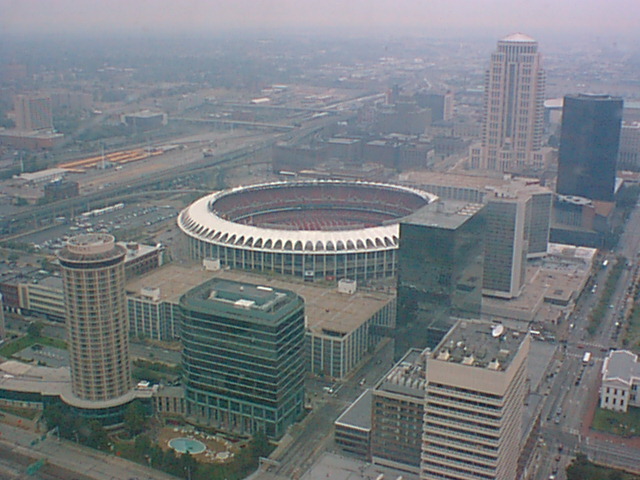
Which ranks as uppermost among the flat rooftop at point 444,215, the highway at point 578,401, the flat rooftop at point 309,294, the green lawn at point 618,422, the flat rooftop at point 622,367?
the flat rooftop at point 444,215

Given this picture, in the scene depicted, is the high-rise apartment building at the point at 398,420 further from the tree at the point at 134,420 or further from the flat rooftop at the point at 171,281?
the flat rooftop at the point at 171,281

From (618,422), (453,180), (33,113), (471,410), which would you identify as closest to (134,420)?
(471,410)

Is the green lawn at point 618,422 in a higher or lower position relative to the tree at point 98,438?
lower

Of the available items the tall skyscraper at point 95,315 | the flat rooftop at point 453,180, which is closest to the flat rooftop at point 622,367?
the tall skyscraper at point 95,315

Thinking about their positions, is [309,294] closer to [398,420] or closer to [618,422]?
[398,420]

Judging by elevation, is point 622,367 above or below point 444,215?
below
